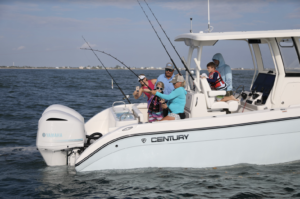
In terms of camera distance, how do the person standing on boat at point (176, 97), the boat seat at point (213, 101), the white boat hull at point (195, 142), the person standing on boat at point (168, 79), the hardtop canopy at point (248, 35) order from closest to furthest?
the white boat hull at point (195, 142) < the hardtop canopy at point (248, 35) < the person standing on boat at point (176, 97) < the boat seat at point (213, 101) < the person standing on boat at point (168, 79)

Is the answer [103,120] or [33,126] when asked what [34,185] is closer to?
[103,120]

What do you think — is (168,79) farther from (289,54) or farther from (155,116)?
(289,54)

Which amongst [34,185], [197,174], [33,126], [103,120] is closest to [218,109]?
[197,174]

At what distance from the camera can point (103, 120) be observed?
6219 mm

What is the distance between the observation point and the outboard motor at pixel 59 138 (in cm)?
457

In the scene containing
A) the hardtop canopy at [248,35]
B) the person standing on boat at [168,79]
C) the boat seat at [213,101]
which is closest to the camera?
the hardtop canopy at [248,35]

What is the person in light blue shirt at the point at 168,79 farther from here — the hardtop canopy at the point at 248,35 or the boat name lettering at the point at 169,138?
the boat name lettering at the point at 169,138

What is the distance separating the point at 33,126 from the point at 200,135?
6555mm

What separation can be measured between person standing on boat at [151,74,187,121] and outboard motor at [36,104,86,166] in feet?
4.53

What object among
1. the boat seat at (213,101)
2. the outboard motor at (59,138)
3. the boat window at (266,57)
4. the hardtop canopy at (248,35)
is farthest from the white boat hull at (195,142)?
the boat window at (266,57)

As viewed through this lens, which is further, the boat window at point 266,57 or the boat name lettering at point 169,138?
the boat window at point 266,57

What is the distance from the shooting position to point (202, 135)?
171 inches

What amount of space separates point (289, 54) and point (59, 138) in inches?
159

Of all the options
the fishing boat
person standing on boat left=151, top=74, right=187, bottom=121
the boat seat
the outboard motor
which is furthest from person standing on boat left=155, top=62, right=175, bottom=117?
the outboard motor
